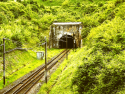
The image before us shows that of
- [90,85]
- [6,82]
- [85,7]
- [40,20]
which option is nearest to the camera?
[90,85]

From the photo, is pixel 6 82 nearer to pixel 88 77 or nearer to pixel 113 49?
pixel 88 77

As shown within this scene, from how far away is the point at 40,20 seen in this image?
3453 centimetres

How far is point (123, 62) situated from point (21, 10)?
32222 mm

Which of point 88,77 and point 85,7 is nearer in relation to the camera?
point 88,77

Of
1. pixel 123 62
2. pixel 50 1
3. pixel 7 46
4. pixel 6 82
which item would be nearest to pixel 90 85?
pixel 123 62

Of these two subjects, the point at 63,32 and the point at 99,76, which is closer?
the point at 99,76

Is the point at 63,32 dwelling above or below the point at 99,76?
above

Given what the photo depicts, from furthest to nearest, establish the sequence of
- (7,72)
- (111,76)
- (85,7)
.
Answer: (85,7) < (7,72) < (111,76)

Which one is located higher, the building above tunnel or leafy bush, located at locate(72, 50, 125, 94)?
the building above tunnel

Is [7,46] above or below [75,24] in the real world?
below

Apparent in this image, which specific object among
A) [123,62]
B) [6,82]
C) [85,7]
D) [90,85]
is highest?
[85,7]

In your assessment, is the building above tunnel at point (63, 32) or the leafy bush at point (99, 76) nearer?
the leafy bush at point (99, 76)

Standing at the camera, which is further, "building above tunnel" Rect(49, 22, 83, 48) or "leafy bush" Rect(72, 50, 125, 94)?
"building above tunnel" Rect(49, 22, 83, 48)

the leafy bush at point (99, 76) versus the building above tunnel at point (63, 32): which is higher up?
the building above tunnel at point (63, 32)
